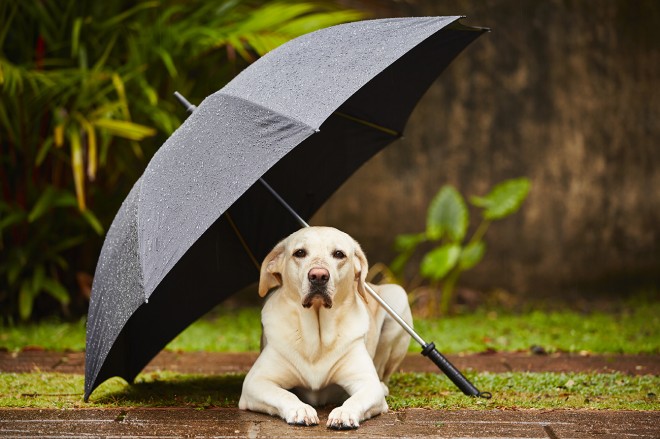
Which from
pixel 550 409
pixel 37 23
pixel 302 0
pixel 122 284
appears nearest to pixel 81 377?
pixel 122 284

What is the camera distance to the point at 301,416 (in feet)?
12.3

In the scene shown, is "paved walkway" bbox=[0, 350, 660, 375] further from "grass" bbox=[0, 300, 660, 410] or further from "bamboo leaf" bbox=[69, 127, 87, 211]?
"bamboo leaf" bbox=[69, 127, 87, 211]

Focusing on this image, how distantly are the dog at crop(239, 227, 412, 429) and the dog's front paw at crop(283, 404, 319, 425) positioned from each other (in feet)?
0.21

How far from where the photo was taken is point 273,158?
11.7ft

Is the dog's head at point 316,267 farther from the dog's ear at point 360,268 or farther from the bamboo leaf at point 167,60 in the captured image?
the bamboo leaf at point 167,60

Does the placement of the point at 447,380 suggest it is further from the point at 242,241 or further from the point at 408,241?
the point at 408,241

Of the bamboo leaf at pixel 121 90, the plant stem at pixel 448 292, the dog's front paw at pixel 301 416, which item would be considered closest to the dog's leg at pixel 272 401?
the dog's front paw at pixel 301 416

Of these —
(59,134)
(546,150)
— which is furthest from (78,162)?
(546,150)

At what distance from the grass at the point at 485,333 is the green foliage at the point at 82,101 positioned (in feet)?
2.01

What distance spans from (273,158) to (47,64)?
4.19 meters

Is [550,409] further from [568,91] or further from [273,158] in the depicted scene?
[568,91]

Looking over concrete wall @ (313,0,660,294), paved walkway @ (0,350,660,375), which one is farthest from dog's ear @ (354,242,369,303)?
concrete wall @ (313,0,660,294)

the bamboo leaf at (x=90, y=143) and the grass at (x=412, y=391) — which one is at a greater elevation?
the bamboo leaf at (x=90, y=143)

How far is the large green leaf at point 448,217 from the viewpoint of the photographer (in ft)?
25.4
